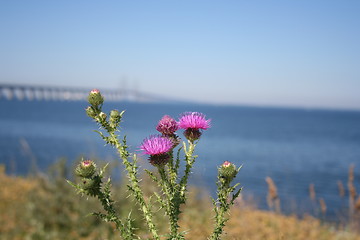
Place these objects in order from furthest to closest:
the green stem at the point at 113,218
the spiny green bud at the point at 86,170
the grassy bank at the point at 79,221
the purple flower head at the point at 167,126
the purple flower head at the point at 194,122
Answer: the grassy bank at the point at 79,221 < the purple flower head at the point at 194,122 < the purple flower head at the point at 167,126 < the spiny green bud at the point at 86,170 < the green stem at the point at 113,218

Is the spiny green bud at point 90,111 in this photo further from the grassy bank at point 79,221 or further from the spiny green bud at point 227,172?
the grassy bank at point 79,221

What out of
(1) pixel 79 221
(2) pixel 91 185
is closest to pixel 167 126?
(2) pixel 91 185

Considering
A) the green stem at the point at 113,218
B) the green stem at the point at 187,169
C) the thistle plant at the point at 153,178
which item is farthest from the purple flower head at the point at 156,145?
the green stem at the point at 113,218

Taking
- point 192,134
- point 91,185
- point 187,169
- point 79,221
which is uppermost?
point 192,134

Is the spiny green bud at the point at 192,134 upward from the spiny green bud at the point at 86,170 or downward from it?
upward

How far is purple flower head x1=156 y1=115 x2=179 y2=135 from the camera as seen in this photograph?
2105mm

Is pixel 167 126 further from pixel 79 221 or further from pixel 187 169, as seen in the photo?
pixel 79 221

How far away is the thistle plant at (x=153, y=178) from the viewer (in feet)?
5.87

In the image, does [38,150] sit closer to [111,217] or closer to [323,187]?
[323,187]

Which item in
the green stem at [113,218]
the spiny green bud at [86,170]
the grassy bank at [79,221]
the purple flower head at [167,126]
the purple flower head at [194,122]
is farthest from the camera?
the grassy bank at [79,221]

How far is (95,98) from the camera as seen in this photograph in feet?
6.39

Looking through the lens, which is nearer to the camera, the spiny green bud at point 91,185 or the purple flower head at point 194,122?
the spiny green bud at point 91,185

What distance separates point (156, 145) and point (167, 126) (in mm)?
169

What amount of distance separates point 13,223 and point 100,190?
615cm
